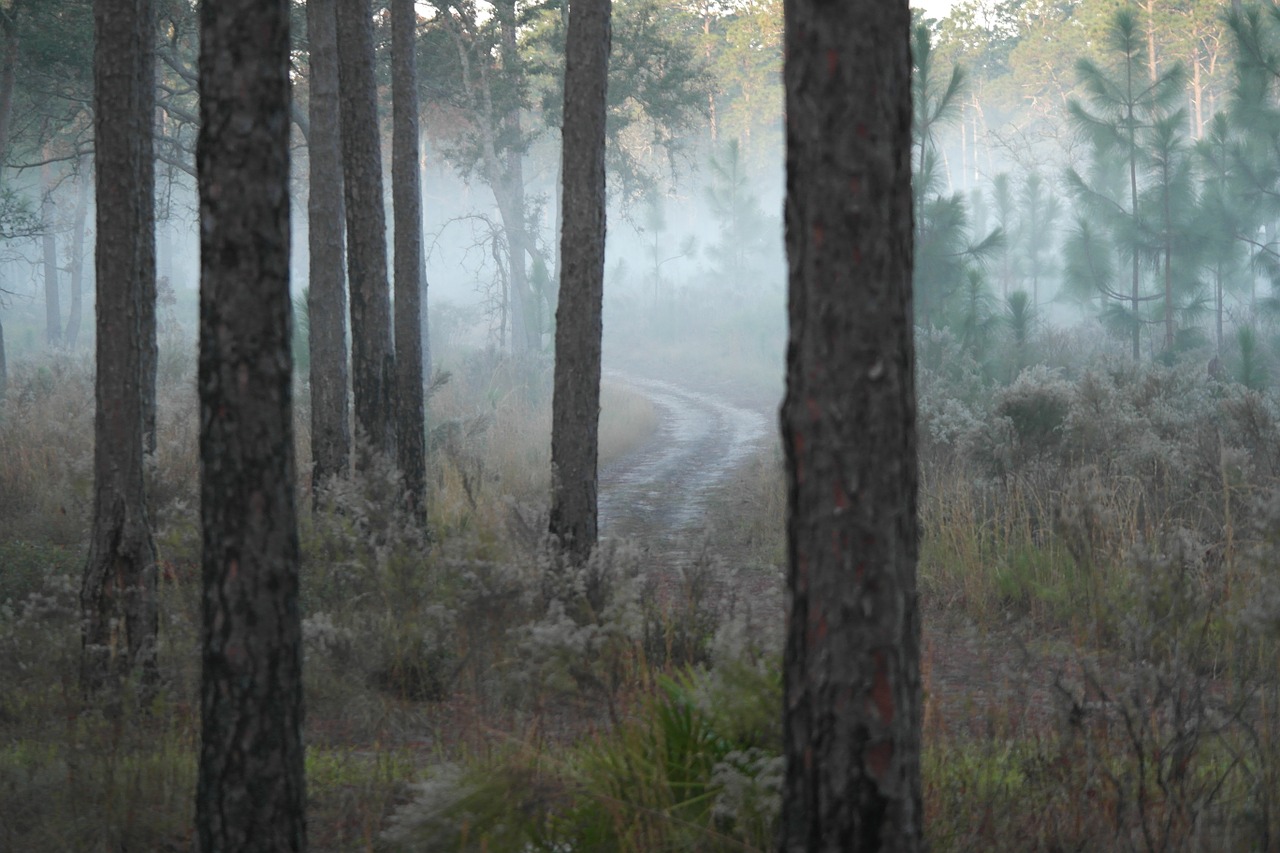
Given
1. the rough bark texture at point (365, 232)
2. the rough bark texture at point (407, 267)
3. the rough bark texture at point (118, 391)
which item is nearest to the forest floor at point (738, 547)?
the rough bark texture at point (407, 267)

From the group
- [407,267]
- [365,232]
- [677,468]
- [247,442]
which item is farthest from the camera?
[677,468]

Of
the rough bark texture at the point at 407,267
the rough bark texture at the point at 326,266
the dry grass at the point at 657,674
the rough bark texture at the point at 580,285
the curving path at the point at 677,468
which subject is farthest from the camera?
the curving path at the point at 677,468

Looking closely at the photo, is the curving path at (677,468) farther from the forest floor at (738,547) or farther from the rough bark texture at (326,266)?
the rough bark texture at (326,266)

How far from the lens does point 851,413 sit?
→ 2.75 metres

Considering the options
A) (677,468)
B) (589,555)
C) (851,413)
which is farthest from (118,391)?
(677,468)

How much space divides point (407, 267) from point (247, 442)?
6963mm

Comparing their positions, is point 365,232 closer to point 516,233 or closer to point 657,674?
point 657,674

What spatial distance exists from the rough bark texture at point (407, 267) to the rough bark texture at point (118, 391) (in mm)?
3075

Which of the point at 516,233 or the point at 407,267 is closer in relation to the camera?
the point at 407,267

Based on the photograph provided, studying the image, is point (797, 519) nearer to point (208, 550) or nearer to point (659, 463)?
point (208, 550)

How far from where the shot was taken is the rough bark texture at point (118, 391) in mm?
5918

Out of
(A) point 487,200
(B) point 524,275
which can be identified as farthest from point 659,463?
(A) point 487,200

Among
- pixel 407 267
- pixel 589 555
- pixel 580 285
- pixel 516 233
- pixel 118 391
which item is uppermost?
pixel 516 233

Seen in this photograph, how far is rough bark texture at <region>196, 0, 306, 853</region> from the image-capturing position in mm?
3334
